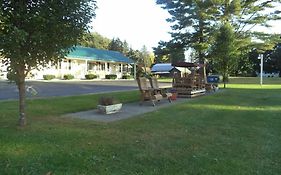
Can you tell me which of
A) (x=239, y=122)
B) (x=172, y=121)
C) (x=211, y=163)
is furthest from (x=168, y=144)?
(x=239, y=122)

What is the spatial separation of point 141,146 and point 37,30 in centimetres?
337

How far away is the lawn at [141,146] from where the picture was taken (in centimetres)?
565

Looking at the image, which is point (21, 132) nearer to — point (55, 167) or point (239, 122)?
point (55, 167)

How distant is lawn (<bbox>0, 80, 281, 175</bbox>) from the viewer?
5.65 m

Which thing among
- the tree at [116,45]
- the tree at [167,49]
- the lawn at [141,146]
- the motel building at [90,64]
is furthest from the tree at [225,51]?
the tree at [116,45]

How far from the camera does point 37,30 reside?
26.1 feet

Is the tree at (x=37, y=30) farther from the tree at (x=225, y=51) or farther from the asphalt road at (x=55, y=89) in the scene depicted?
the tree at (x=225, y=51)

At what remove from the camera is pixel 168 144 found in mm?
7371

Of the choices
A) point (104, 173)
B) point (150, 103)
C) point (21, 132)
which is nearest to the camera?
point (104, 173)

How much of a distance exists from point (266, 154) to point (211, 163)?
137 cm

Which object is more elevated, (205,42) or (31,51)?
(205,42)

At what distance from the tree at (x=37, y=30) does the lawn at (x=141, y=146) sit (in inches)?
62.3

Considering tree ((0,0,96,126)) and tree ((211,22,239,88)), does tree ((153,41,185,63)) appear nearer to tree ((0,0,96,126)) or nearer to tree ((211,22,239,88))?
tree ((211,22,239,88))

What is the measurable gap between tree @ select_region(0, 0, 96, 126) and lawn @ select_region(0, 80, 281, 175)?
1583 mm
